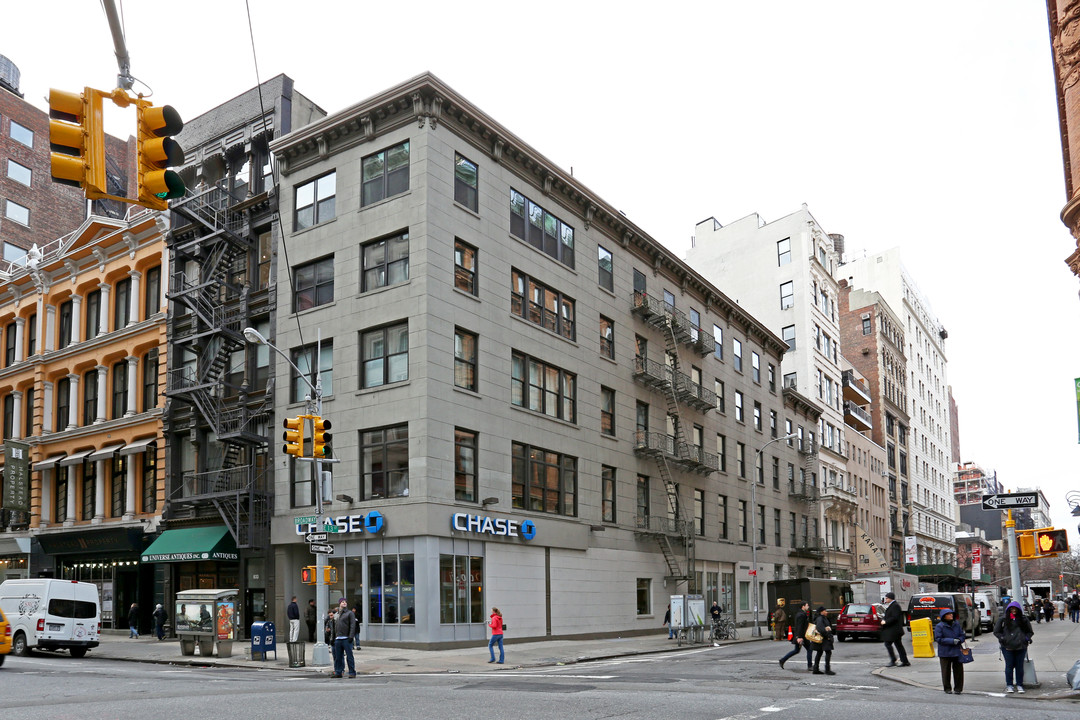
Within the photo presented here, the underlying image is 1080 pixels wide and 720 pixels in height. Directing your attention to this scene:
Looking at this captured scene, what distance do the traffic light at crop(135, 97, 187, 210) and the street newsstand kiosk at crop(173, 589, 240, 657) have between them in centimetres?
2186

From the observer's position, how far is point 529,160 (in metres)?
37.9

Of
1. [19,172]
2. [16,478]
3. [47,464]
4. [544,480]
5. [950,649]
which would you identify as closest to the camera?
[950,649]

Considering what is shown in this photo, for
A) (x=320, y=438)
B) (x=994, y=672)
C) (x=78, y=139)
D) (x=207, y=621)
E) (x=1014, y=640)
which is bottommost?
(x=994, y=672)

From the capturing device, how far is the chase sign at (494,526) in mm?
31562

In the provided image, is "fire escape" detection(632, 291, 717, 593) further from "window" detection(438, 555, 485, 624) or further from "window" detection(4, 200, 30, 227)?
"window" detection(4, 200, 30, 227)

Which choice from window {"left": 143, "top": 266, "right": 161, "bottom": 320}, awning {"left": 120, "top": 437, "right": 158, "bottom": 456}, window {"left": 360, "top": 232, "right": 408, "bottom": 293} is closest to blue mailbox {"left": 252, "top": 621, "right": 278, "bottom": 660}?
window {"left": 360, "top": 232, "right": 408, "bottom": 293}

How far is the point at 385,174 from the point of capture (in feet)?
112

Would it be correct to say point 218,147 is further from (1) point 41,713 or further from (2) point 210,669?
(1) point 41,713

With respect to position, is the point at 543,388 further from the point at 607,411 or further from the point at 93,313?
the point at 93,313

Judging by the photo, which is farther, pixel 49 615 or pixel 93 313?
pixel 93 313

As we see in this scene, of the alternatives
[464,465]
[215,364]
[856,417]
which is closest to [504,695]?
[464,465]

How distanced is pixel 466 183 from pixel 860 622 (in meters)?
23.3

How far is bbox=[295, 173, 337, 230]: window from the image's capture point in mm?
35625

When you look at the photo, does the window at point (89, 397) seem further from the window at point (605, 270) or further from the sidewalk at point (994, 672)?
the sidewalk at point (994, 672)
